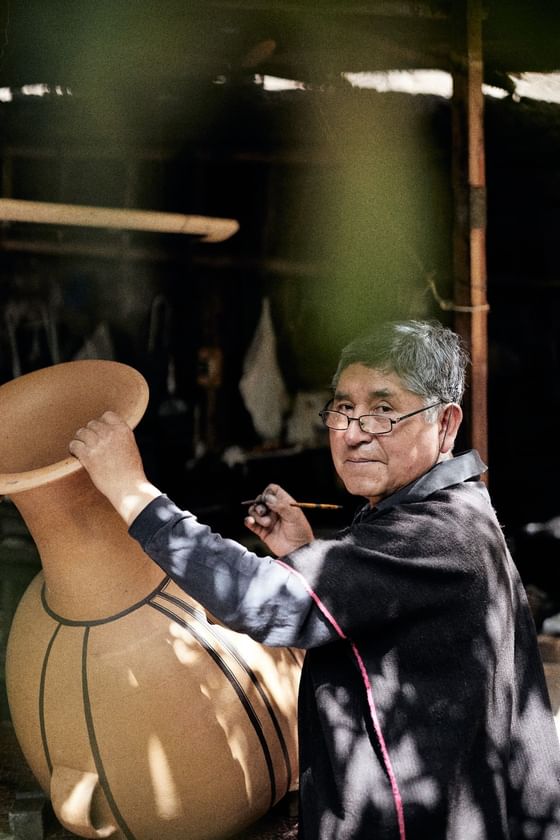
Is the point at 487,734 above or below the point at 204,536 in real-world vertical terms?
below

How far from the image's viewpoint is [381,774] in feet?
6.42

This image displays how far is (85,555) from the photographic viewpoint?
2998 mm

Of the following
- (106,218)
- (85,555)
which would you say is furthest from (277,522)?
(106,218)

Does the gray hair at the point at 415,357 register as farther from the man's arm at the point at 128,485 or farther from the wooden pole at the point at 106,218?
the wooden pole at the point at 106,218

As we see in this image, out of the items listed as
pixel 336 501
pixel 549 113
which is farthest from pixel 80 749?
pixel 549 113

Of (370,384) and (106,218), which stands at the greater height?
(106,218)

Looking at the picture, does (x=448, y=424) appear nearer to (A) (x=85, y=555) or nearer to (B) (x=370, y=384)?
(B) (x=370, y=384)

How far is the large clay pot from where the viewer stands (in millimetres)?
2936

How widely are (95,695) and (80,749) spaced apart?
19 cm

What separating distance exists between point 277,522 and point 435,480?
583 mm

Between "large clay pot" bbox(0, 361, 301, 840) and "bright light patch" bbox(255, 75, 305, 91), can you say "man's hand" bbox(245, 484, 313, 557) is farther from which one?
"bright light patch" bbox(255, 75, 305, 91)

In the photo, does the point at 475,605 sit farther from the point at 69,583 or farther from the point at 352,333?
the point at 352,333

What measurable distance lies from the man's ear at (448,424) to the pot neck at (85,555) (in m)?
1.22

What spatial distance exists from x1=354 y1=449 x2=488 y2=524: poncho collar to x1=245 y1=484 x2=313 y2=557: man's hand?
40 cm
